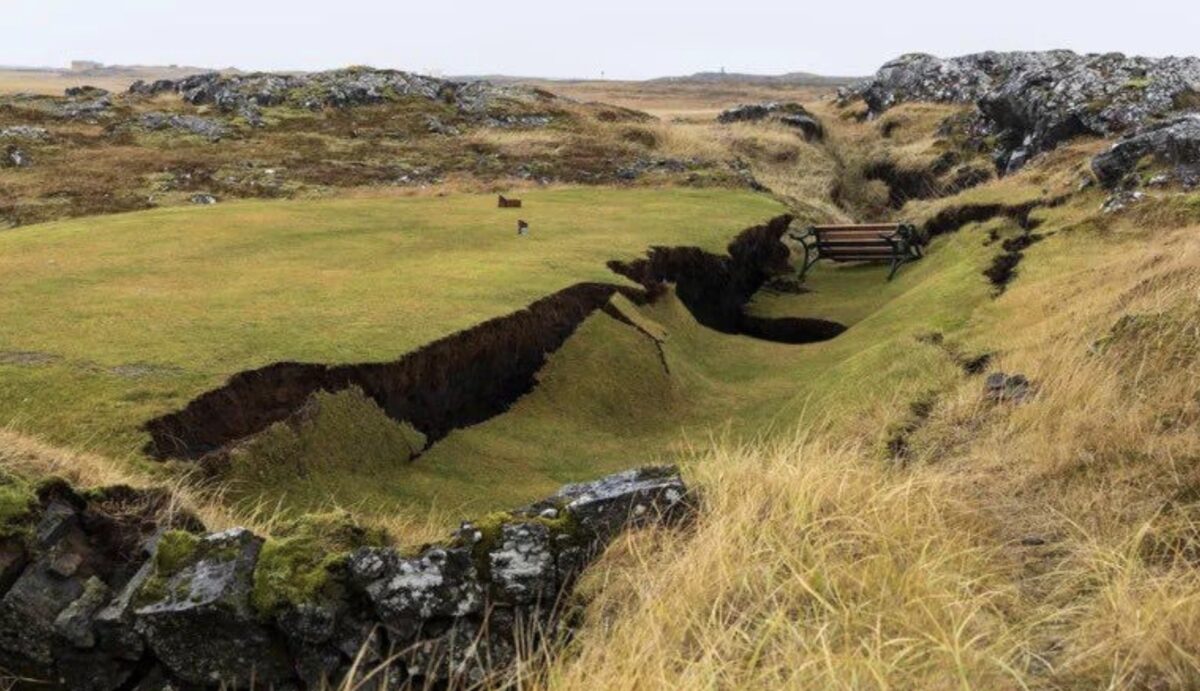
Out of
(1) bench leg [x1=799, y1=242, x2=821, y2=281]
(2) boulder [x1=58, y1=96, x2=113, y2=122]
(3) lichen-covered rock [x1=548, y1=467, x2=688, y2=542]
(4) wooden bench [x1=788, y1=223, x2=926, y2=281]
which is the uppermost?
(2) boulder [x1=58, y1=96, x2=113, y2=122]

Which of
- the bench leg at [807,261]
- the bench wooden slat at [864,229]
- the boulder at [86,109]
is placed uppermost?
the boulder at [86,109]

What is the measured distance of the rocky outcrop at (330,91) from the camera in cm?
4578

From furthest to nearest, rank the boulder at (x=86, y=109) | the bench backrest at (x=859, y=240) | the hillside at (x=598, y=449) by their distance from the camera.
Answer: the boulder at (x=86, y=109) < the bench backrest at (x=859, y=240) < the hillside at (x=598, y=449)

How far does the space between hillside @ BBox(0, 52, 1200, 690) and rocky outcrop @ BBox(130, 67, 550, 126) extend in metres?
26.6

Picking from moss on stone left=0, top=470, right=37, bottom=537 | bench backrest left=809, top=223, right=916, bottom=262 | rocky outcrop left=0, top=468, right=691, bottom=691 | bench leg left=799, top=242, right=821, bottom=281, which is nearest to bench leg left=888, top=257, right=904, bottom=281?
bench backrest left=809, top=223, right=916, bottom=262

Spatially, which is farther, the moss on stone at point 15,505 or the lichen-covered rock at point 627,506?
the lichen-covered rock at point 627,506

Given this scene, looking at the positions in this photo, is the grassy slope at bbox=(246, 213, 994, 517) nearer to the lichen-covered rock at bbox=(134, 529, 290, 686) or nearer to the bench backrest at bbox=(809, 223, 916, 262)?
the lichen-covered rock at bbox=(134, 529, 290, 686)

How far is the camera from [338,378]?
383 inches

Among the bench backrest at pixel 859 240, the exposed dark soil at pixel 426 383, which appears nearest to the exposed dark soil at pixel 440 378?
the exposed dark soil at pixel 426 383

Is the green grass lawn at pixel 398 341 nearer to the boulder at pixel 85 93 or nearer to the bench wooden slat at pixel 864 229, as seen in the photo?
the bench wooden slat at pixel 864 229

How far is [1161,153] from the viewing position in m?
19.6

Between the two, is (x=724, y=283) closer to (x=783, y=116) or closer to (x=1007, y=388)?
(x=1007, y=388)

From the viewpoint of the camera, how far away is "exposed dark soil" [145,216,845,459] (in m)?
8.62

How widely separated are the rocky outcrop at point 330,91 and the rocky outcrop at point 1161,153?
98.1 feet
